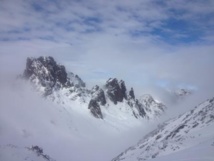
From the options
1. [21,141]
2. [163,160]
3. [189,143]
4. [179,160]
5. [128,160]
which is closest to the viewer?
[179,160]

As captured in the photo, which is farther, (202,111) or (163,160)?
(202,111)

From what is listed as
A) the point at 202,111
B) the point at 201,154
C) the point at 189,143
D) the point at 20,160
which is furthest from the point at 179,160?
the point at 202,111

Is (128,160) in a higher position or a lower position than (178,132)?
lower

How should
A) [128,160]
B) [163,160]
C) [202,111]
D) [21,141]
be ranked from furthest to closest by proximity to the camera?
1. [21,141]
2. [202,111]
3. [128,160]
4. [163,160]

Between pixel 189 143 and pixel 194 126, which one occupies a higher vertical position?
pixel 194 126

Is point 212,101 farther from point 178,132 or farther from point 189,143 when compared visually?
point 189,143

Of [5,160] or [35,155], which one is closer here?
[5,160]

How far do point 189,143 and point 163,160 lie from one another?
3111 cm

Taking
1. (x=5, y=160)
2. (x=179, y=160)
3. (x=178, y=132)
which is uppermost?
(x=178, y=132)

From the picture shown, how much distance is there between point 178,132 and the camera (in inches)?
3164

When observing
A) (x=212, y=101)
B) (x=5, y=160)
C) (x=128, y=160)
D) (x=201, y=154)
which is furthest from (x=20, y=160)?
(x=212, y=101)

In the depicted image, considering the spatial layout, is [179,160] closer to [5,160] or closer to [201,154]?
[201,154]

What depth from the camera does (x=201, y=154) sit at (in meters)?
26.9

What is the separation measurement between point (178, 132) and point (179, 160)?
55.4 m
